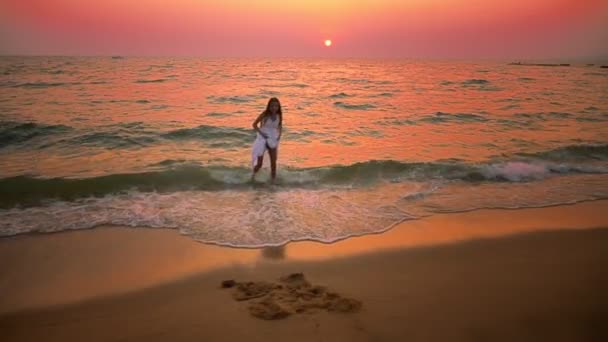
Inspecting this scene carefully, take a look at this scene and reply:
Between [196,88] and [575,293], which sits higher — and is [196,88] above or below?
above

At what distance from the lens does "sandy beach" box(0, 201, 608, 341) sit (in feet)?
11.6

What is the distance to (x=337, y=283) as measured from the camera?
436 cm

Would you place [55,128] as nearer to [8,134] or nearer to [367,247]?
[8,134]

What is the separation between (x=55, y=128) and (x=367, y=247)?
1207 cm

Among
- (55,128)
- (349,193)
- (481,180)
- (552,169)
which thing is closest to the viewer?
(349,193)

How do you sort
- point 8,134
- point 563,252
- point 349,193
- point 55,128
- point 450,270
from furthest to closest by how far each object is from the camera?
point 55,128 < point 8,134 < point 349,193 < point 563,252 < point 450,270

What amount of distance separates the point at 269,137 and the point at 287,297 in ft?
15.5

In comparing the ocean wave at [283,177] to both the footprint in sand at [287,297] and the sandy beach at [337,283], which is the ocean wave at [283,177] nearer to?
the sandy beach at [337,283]

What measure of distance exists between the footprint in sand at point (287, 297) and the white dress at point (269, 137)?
427cm

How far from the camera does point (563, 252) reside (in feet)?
17.2

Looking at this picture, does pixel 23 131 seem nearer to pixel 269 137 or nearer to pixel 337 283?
pixel 269 137

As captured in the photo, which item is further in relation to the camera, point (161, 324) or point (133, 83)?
point (133, 83)

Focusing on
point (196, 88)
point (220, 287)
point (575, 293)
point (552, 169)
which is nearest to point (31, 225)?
point (220, 287)

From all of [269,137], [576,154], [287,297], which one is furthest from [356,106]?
[287,297]
